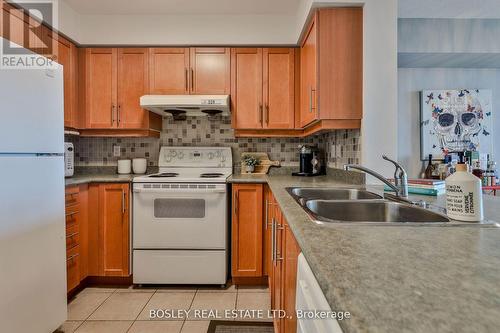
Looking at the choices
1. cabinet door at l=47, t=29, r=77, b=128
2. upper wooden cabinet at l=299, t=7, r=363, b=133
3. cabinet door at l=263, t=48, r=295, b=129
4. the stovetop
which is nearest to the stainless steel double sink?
upper wooden cabinet at l=299, t=7, r=363, b=133

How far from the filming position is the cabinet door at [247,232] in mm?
2361

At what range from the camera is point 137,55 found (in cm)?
265

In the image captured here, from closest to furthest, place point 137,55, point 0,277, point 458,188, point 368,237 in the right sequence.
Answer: point 368,237, point 458,188, point 0,277, point 137,55

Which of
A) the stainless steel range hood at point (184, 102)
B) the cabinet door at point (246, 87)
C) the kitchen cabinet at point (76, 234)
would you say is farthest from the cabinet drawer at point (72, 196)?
the cabinet door at point (246, 87)

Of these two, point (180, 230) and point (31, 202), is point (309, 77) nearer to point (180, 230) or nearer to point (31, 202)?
point (180, 230)

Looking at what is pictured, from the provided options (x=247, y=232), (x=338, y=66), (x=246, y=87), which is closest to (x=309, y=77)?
(x=338, y=66)

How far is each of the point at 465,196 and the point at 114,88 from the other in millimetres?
2765

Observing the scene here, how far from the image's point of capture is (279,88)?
2670mm

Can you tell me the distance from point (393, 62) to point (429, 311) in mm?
1921

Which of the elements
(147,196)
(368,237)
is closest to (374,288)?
(368,237)

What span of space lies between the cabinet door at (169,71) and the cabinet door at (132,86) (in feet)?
0.24

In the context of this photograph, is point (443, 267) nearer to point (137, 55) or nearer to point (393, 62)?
point (393, 62)

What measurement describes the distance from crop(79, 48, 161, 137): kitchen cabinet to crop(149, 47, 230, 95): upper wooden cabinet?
115mm

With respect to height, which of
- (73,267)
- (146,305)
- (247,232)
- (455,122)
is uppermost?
(455,122)
